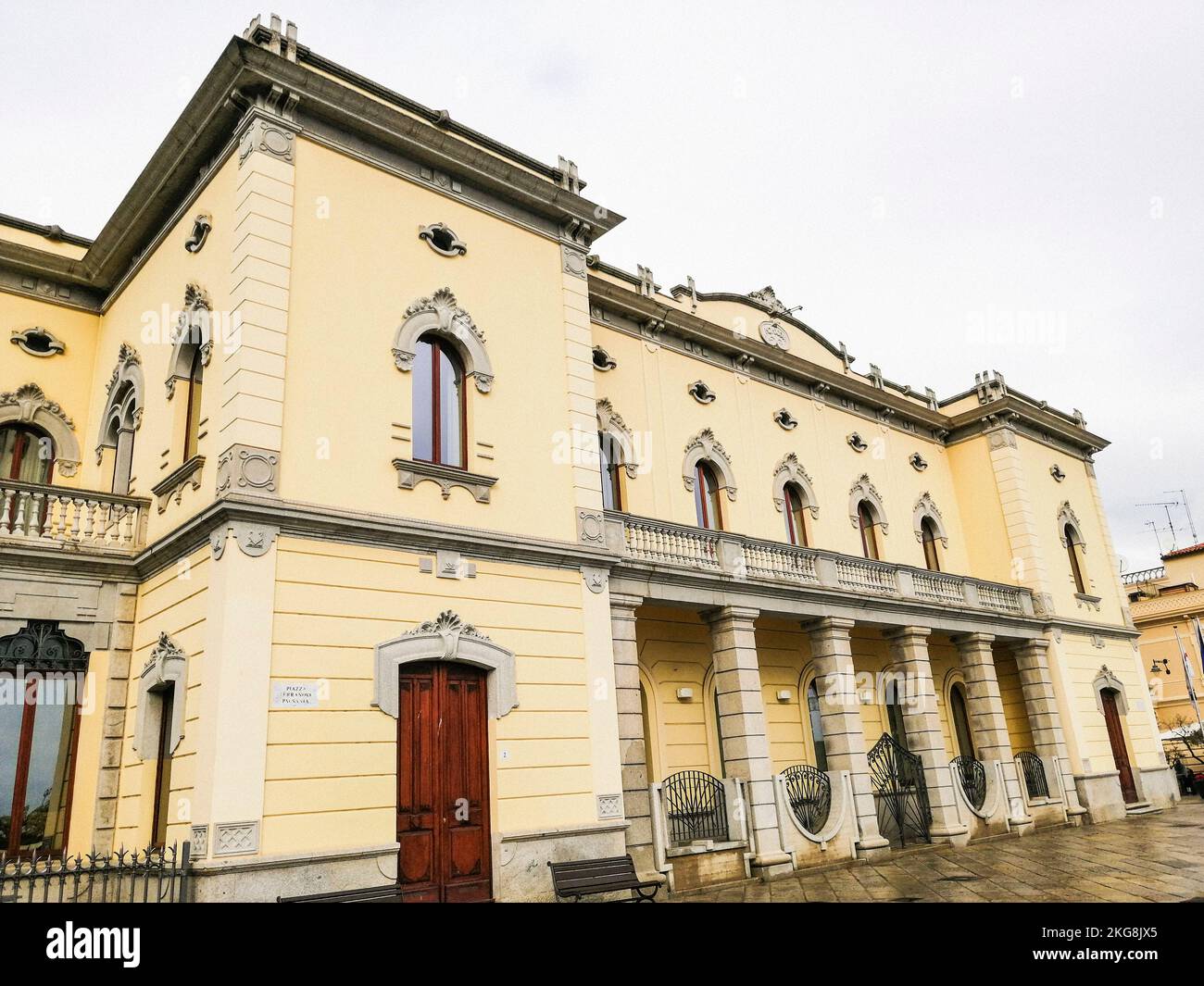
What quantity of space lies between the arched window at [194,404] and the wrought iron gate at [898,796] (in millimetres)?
13099

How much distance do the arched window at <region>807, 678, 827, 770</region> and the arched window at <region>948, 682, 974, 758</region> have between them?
5.31 meters

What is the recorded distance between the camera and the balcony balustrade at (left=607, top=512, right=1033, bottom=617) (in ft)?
47.1

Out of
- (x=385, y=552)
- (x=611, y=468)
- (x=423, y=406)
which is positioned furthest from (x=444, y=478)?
(x=611, y=468)

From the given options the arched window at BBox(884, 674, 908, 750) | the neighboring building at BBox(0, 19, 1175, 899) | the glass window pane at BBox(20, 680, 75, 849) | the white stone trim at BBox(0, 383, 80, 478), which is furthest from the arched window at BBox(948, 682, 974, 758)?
the white stone trim at BBox(0, 383, 80, 478)

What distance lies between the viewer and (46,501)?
38.1 feet

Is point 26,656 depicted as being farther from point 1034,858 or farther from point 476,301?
point 1034,858

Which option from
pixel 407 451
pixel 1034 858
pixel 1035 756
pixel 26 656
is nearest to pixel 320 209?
pixel 407 451

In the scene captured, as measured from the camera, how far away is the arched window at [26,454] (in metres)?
13.2

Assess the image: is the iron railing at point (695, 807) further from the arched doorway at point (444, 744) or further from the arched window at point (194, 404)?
the arched window at point (194, 404)

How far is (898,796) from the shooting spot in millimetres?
17500

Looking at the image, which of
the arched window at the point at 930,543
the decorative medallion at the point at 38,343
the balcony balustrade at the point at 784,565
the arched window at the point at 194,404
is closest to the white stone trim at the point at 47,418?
the decorative medallion at the point at 38,343

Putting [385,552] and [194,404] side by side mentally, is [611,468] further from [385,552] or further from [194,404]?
[194,404]
